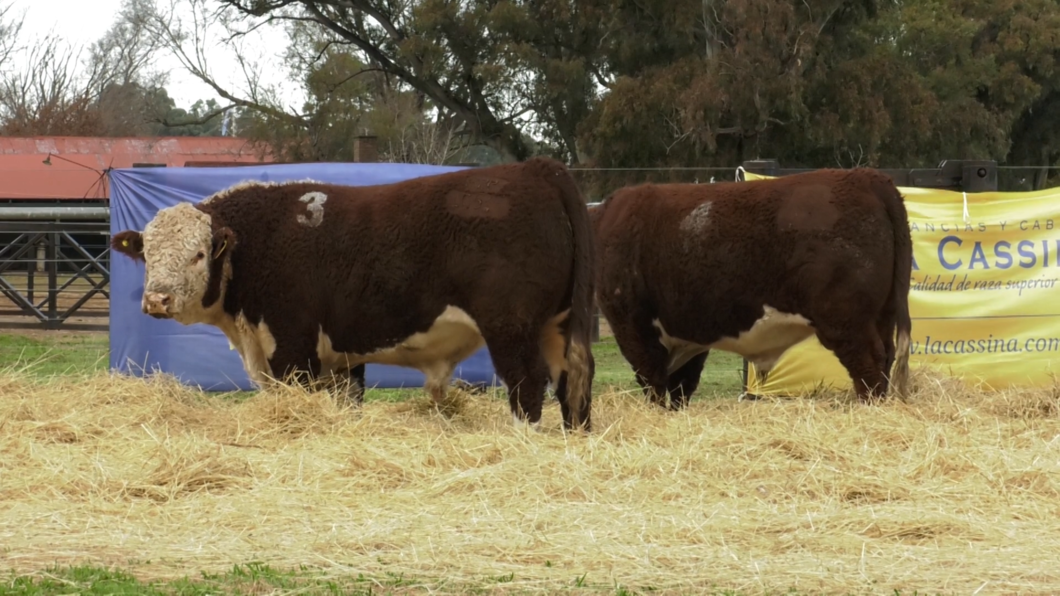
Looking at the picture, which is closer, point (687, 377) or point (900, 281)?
point (900, 281)

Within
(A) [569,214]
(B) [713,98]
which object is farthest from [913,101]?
(A) [569,214]

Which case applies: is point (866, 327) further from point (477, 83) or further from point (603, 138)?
point (477, 83)

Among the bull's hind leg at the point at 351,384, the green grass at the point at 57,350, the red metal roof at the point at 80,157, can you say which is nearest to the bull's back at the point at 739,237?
the bull's hind leg at the point at 351,384

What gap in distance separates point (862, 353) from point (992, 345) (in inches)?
82.9

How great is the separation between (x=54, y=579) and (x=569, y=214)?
146 inches

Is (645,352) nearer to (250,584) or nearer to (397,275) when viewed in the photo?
(397,275)

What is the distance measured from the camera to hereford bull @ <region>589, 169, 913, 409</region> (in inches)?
312

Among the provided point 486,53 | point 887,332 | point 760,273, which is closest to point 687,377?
point 760,273

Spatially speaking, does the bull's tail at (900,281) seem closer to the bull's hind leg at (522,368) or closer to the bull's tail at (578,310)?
the bull's tail at (578,310)

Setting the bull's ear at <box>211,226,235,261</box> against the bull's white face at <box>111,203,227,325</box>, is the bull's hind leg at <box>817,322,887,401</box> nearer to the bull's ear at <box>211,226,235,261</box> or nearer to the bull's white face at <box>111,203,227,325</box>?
the bull's ear at <box>211,226,235,261</box>

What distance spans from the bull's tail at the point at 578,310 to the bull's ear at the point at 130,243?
2441 mm

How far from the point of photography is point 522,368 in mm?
6988

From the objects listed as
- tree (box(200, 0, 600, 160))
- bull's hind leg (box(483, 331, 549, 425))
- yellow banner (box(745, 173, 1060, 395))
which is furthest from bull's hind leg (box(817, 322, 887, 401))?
tree (box(200, 0, 600, 160))

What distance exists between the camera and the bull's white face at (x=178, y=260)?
24.1ft
